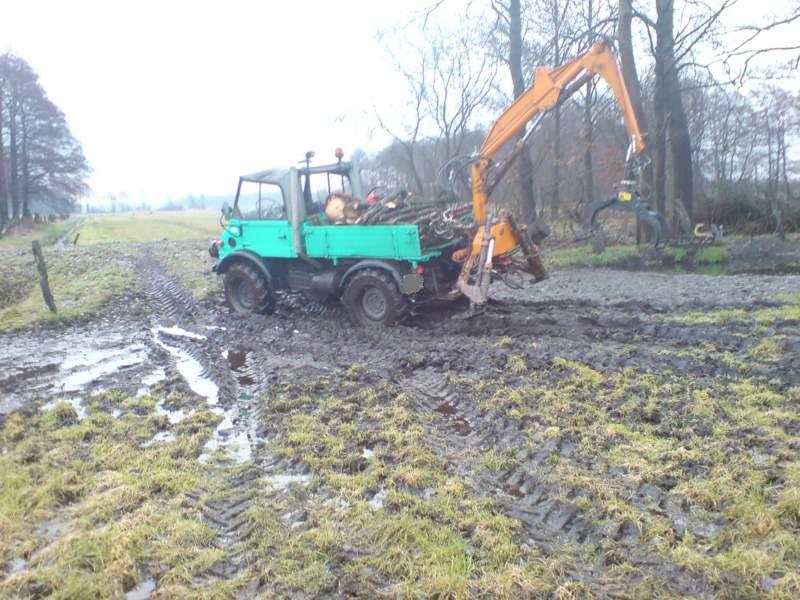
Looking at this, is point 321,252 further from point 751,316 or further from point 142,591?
point 142,591

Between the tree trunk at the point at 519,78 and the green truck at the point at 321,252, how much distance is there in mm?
8871

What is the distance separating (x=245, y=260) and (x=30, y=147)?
37.3m

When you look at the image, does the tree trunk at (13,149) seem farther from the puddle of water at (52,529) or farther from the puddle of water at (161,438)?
the puddle of water at (52,529)

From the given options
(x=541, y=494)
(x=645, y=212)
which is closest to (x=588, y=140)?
(x=645, y=212)

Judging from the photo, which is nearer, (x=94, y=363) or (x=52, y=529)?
(x=52, y=529)

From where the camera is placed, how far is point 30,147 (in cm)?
4041

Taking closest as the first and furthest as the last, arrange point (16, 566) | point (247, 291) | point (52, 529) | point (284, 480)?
point (16, 566), point (52, 529), point (284, 480), point (247, 291)

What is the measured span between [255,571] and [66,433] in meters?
3.07

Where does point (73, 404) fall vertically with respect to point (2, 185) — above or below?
below

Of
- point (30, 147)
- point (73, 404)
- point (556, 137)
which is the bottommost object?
point (73, 404)

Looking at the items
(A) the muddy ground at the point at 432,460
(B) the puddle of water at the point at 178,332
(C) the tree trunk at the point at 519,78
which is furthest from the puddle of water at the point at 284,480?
(C) the tree trunk at the point at 519,78

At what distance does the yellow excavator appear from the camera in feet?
27.8

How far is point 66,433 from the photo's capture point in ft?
18.5

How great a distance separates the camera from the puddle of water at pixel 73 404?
6258 millimetres
